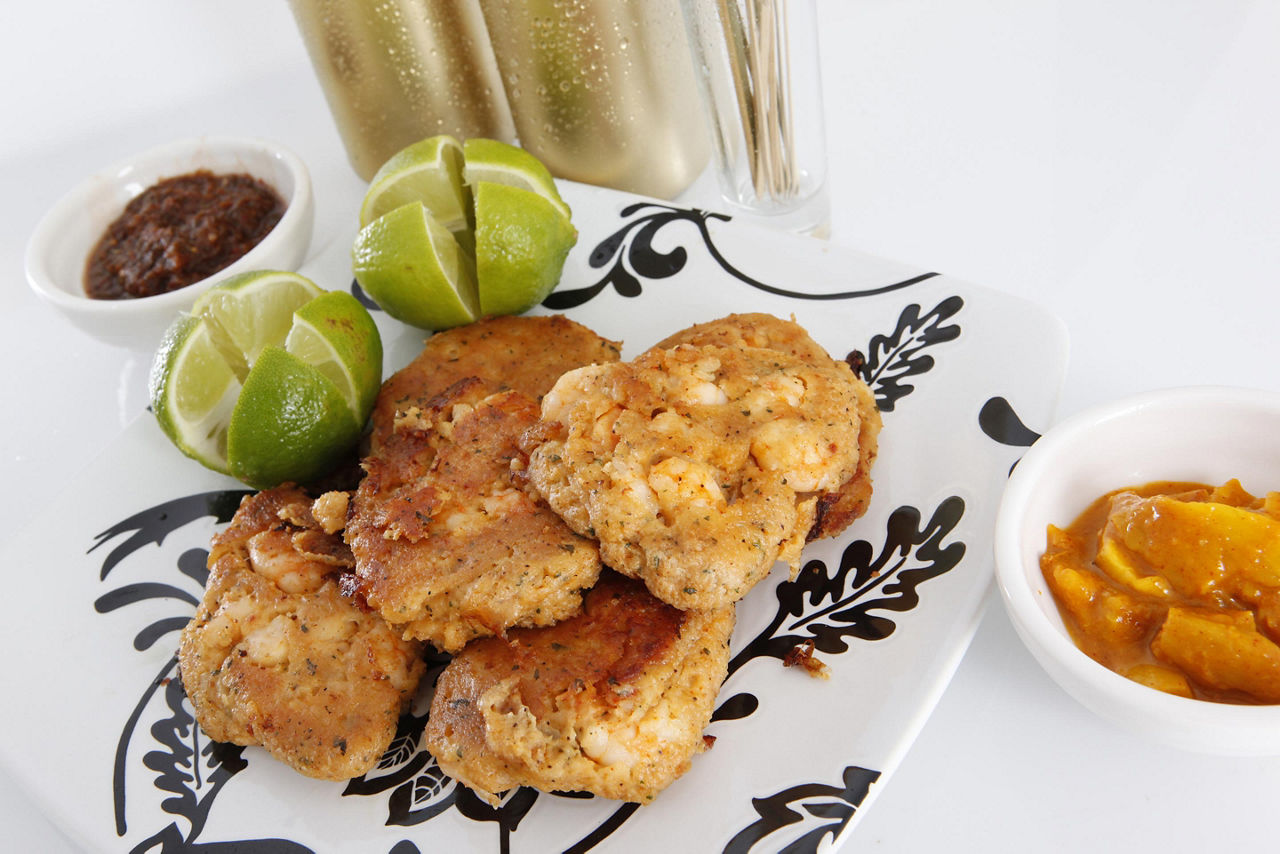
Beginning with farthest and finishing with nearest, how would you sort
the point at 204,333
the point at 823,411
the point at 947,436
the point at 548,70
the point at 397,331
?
the point at 548,70 < the point at 397,331 < the point at 204,333 < the point at 947,436 < the point at 823,411

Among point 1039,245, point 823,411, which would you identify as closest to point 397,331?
point 823,411

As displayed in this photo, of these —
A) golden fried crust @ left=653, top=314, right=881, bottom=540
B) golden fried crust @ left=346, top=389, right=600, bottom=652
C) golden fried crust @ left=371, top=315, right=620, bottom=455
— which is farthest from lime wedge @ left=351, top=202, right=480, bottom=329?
golden fried crust @ left=653, top=314, right=881, bottom=540

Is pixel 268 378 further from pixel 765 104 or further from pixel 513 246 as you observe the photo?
pixel 765 104

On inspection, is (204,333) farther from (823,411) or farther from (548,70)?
(823,411)

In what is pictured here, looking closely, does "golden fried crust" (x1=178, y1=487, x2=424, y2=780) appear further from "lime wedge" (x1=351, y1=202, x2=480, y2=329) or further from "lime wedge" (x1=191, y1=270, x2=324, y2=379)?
"lime wedge" (x1=351, y1=202, x2=480, y2=329)

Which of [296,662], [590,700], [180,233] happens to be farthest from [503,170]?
[590,700]

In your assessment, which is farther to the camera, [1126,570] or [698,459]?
[698,459]

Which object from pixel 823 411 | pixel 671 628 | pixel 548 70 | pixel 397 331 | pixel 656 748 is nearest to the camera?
pixel 656 748
